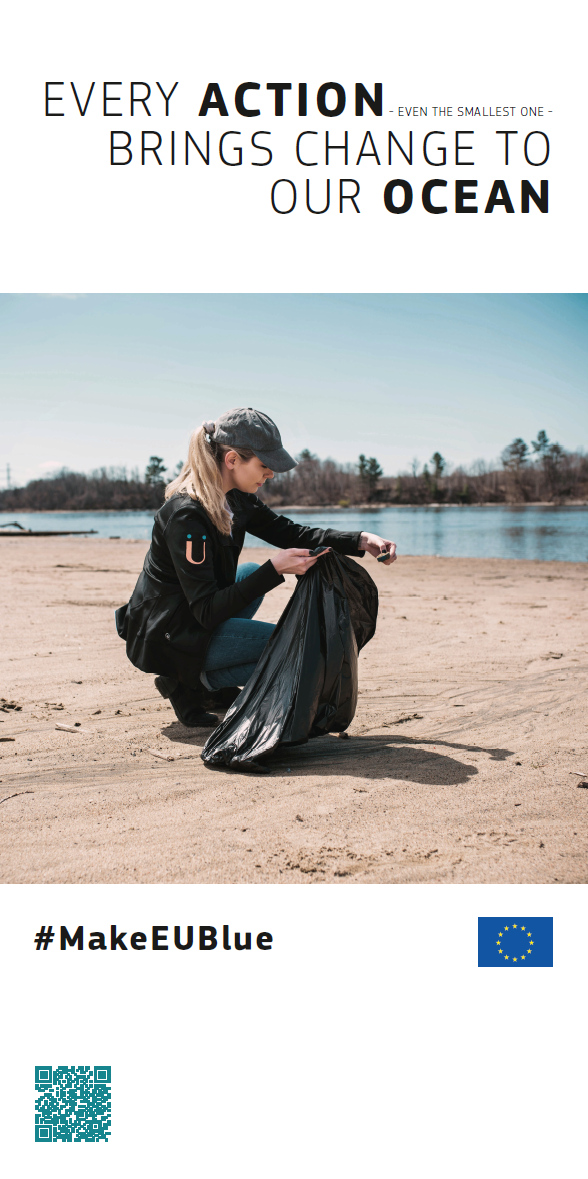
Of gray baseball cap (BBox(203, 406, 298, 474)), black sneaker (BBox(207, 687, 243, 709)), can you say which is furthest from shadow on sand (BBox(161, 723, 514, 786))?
gray baseball cap (BBox(203, 406, 298, 474))

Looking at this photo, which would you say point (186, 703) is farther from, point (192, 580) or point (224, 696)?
point (192, 580)

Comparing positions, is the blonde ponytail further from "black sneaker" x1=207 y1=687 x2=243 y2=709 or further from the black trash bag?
"black sneaker" x1=207 y1=687 x2=243 y2=709

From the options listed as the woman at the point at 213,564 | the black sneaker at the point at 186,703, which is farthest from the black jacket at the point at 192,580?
the black sneaker at the point at 186,703

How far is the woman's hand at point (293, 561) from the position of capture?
2.90 meters

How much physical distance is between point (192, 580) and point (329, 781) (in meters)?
0.98

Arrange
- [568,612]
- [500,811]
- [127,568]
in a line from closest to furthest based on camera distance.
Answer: [500,811] < [568,612] < [127,568]

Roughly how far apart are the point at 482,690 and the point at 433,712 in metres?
0.54

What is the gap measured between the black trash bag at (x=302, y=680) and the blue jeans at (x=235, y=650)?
0.20m

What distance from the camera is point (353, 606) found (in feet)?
10.4

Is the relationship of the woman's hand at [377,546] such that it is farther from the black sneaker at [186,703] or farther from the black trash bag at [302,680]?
the black sneaker at [186,703]

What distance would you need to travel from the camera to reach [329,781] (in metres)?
2.77
